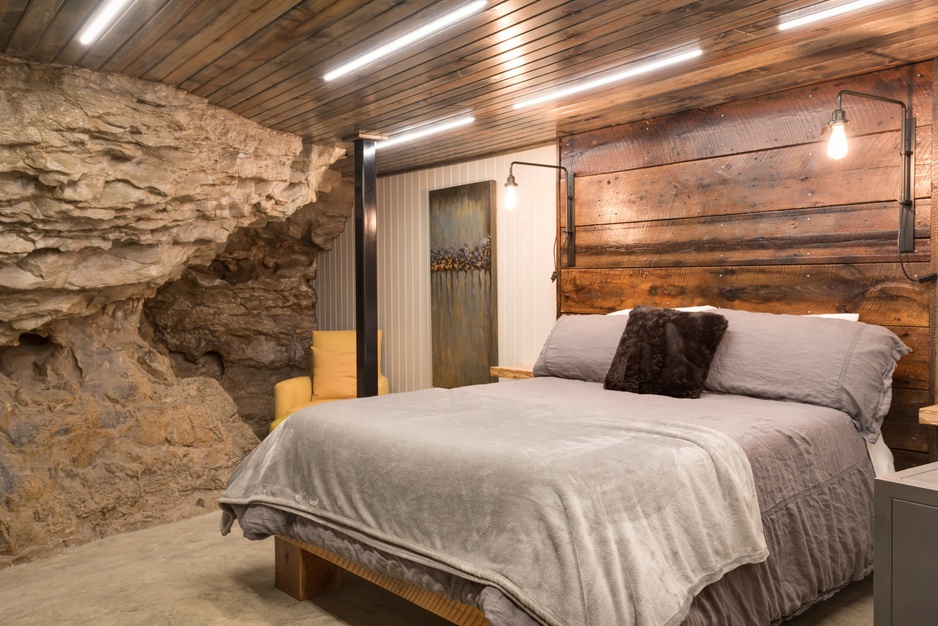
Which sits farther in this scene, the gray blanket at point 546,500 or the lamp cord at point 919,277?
the lamp cord at point 919,277

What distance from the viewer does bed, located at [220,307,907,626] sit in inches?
67.6

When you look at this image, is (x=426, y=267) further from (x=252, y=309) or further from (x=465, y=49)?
(x=465, y=49)

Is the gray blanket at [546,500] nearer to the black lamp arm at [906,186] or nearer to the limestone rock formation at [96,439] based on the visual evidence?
the black lamp arm at [906,186]

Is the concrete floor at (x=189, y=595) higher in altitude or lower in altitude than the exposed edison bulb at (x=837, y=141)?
lower

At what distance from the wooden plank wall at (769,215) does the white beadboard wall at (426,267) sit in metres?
0.21

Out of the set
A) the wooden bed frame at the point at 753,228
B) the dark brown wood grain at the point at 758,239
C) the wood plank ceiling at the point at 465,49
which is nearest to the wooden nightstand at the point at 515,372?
→ the wooden bed frame at the point at 753,228

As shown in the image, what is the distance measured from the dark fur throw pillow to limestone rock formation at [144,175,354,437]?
3.36m

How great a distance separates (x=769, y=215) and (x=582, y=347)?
3.58 ft

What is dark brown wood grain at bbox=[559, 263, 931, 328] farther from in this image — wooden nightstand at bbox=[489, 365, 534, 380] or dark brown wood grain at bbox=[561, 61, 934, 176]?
dark brown wood grain at bbox=[561, 61, 934, 176]

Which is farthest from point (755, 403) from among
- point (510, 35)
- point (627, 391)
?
point (510, 35)

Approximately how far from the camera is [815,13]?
2383 mm

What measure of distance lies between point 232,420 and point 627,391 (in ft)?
9.26

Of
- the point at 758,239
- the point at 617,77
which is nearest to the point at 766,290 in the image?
the point at 758,239

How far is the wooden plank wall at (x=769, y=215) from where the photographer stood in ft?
9.73
